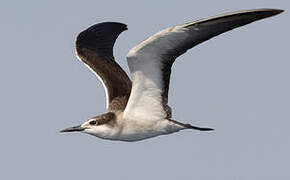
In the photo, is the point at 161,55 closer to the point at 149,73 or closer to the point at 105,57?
the point at 149,73

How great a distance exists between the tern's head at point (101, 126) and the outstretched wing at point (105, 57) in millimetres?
1092

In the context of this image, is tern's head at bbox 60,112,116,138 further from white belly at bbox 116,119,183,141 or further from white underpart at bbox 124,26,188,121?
white underpart at bbox 124,26,188,121

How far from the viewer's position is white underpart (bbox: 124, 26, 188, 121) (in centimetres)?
A: 1753

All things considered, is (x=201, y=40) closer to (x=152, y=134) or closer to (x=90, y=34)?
(x=152, y=134)

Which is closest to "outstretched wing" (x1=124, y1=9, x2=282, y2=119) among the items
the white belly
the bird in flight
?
the bird in flight

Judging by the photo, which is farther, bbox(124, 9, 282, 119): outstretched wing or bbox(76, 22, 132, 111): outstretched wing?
bbox(76, 22, 132, 111): outstretched wing

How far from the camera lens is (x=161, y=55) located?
18.5m

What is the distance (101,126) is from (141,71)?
6.67 ft

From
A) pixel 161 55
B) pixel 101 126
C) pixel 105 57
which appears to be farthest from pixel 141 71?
pixel 105 57

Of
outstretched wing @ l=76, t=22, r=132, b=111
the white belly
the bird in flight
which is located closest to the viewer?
the bird in flight

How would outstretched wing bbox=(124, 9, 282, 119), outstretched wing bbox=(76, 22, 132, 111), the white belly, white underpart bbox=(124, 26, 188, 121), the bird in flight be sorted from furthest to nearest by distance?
outstretched wing bbox=(76, 22, 132, 111), the white belly, white underpart bbox=(124, 26, 188, 121), the bird in flight, outstretched wing bbox=(124, 9, 282, 119)

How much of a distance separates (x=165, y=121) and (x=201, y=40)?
326 centimetres

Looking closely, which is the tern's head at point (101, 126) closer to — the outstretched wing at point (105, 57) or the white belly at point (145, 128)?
the white belly at point (145, 128)

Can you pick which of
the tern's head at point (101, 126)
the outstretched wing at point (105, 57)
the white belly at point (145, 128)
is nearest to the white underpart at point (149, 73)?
the white belly at point (145, 128)
